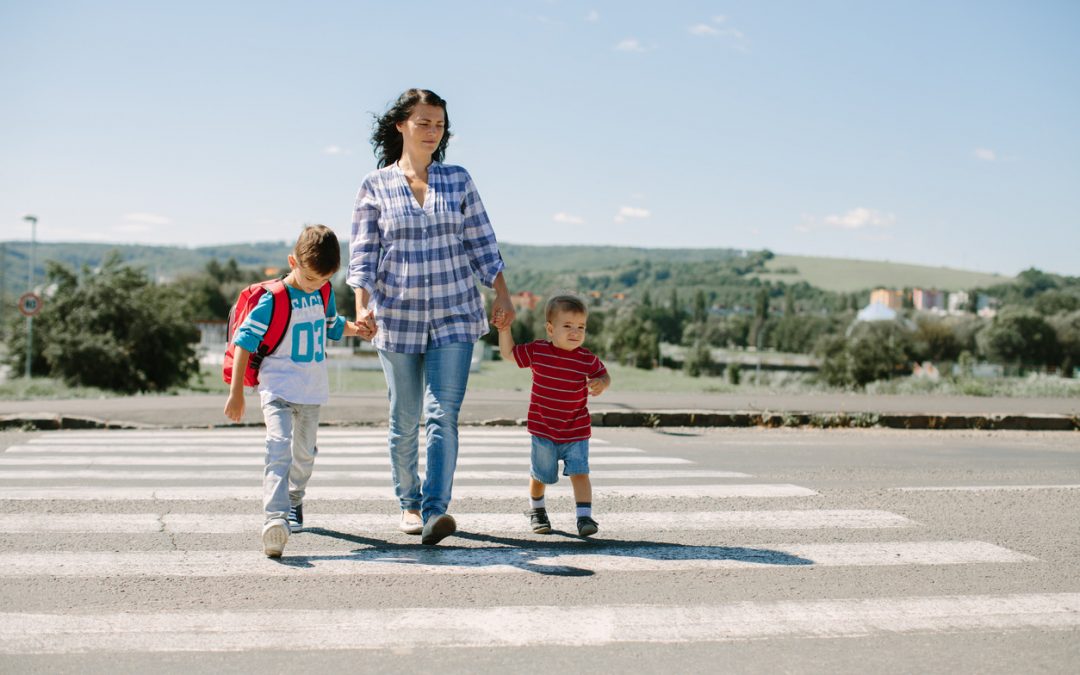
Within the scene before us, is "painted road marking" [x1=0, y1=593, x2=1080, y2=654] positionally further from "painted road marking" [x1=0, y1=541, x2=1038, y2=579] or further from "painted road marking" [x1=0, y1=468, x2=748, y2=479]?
"painted road marking" [x1=0, y1=468, x2=748, y2=479]

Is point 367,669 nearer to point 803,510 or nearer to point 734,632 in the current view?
point 734,632

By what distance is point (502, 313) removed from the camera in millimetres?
5273

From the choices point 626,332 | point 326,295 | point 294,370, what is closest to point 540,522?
point 294,370

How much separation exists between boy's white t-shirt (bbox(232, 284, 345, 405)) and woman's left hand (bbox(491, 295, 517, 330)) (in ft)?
3.12

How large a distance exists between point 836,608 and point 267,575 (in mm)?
2527

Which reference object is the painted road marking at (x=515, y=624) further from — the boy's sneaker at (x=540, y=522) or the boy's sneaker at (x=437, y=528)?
the boy's sneaker at (x=540, y=522)

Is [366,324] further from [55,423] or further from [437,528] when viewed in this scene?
[55,423]

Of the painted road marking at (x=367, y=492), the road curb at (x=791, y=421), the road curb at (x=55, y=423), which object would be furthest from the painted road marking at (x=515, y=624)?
the road curb at (x=55, y=423)

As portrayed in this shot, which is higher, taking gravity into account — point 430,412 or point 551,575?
point 430,412

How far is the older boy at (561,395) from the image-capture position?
541 cm

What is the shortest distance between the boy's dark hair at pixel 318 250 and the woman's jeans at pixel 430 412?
0.55 meters

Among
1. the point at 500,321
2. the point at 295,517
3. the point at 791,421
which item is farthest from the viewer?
the point at 791,421

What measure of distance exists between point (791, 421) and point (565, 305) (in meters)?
7.50

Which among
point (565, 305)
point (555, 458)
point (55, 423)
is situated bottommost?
point (55, 423)
